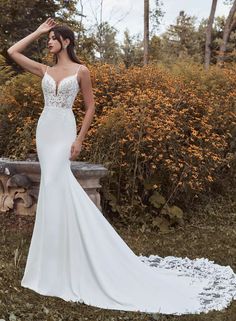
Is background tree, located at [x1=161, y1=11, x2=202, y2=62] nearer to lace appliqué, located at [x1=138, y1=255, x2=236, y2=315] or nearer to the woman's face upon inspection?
lace appliqué, located at [x1=138, y1=255, x2=236, y2=315]

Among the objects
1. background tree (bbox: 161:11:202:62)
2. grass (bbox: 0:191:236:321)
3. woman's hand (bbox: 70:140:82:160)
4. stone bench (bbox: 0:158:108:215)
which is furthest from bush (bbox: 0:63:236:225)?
background tree (bbox: 161:11:202:62)

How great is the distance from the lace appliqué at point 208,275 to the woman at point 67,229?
0.02 m

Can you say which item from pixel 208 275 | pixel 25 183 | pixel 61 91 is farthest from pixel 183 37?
pixel 61 91

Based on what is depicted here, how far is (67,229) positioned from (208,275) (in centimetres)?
152

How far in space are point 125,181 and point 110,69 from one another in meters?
2.07

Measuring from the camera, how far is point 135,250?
584 centimetres

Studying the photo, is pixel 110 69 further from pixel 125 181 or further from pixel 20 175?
pixel 20 175

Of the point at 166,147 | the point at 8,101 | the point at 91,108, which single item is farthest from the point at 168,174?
the point at 91,108

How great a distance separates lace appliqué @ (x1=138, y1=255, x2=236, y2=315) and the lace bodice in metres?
1.92

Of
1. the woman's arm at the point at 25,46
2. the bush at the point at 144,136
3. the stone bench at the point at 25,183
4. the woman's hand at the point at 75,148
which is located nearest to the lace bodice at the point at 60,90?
the woman's arm at the point at 25,46

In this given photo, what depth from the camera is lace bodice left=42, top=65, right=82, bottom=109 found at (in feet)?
14.1

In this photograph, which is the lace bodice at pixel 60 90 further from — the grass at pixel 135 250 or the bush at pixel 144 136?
the bush at pixel 144 136

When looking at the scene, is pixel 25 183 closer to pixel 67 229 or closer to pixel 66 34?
pixel 67 229

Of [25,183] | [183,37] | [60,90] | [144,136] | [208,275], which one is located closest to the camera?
[60,90]
